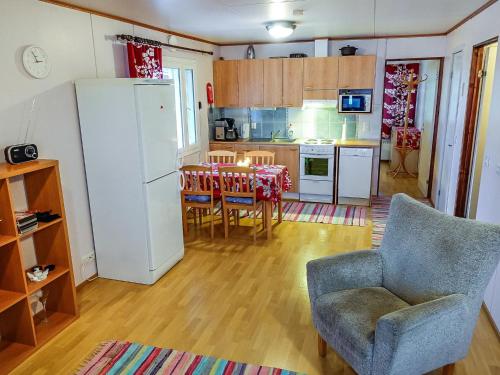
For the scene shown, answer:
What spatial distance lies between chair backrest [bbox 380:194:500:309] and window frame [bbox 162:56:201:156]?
343 centimetres

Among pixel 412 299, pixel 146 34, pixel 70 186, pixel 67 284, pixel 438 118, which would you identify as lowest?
pixel 67 284

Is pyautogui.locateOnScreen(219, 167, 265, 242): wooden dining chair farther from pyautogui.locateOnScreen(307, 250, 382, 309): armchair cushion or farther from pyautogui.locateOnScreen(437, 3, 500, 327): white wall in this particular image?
pyautogui.locateOnScreen(437, 3, 500, 327): white wall

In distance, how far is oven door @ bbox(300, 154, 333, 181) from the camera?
221 inches

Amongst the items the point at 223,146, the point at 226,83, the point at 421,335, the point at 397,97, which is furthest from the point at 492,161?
the point at 397,97

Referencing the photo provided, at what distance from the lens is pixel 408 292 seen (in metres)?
2.31

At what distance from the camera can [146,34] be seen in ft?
13.9

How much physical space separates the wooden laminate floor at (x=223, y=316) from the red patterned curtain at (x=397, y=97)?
4.99m

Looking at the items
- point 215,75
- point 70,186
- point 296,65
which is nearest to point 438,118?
point 296,65

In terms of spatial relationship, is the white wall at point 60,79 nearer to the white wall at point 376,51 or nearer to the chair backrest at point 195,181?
the chair backrest at point 195,181

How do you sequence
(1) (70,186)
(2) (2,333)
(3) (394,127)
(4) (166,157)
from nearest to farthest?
(2) (2,333) → (1) (70,186) → (4) (166,157) → (3) (394,127)

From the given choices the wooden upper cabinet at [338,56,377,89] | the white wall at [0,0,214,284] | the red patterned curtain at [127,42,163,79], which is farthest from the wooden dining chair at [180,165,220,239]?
the wooden upper cabinet at [338,56,377,89]

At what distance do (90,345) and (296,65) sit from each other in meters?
4.58

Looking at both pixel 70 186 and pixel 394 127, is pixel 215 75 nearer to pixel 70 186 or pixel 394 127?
pixel 70 186

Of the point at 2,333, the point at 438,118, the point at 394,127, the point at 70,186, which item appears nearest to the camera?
the point at 2,333
